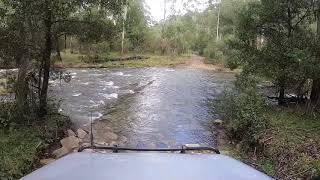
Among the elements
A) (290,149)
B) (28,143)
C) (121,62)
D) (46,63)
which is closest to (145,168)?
(290,149)

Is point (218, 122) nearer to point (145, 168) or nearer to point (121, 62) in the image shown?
point (145, 168)

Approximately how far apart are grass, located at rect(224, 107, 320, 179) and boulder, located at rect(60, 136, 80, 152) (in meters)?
3.83

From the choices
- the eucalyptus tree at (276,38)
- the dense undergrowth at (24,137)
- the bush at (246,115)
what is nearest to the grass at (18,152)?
the dense undergrowth at (24,137)

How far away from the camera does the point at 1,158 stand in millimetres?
7824

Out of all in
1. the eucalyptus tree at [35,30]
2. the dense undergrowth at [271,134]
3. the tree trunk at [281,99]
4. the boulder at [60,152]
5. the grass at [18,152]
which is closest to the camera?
the grass at [18,152]

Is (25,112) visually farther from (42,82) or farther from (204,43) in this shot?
(204,43)

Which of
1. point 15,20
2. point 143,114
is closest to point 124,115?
point 143,114

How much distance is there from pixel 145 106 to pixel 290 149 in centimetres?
854

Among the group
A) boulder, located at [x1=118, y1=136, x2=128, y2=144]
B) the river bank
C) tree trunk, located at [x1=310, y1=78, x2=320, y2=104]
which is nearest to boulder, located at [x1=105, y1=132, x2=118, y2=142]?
boulder, located at [x1=118, y1=136, x2=128, y2=144]

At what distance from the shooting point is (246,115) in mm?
11570

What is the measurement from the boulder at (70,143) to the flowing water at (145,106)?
55.6 inches

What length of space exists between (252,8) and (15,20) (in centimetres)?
720

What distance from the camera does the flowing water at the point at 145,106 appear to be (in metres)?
12.5

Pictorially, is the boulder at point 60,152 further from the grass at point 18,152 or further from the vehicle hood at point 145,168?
the vehicle hood at point 145,168
